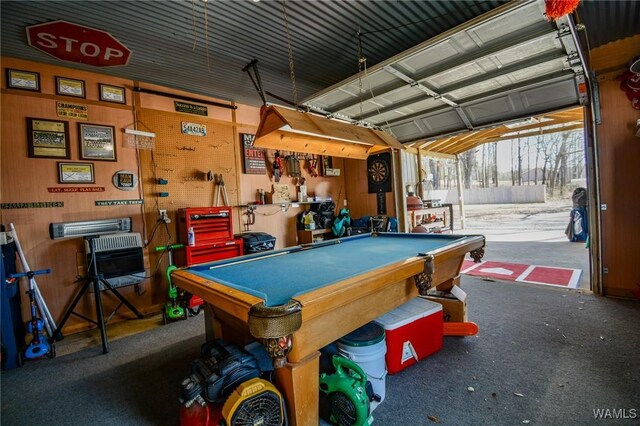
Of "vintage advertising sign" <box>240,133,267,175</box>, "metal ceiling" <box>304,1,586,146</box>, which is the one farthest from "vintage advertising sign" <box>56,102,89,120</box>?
"metal ceiling" <box>304,1,586,146</box>

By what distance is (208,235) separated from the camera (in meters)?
3.77

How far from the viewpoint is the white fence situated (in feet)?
53.1

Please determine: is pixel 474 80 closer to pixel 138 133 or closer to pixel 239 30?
pixel 239 30

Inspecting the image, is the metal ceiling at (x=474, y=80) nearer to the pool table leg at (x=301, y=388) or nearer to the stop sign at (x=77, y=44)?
the stop sign at (x=77, y=44)

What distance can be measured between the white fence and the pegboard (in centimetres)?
1423

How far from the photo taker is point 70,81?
325 centimetres

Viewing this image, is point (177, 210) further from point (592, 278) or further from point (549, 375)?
point (592, 278)

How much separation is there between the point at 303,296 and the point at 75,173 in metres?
3.59

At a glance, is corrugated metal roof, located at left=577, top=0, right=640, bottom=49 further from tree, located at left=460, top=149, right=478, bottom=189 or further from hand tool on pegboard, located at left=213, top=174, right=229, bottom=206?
tree, located at left=460, top=149, right=478, bottom=189

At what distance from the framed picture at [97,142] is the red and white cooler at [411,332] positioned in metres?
3.77

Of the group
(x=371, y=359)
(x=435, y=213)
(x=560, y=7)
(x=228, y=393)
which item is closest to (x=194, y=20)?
(x=560, y=7)

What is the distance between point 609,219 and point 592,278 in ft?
2.54

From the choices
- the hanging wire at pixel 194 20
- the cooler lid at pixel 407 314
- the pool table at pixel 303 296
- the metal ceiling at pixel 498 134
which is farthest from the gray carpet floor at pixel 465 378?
the metal ceiling at pixel 498 134

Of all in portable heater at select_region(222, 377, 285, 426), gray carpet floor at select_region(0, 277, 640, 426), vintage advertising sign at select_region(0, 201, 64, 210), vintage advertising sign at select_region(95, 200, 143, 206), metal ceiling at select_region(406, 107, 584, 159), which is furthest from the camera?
metal ceiling at select_region(406, 107, 584, 159)
